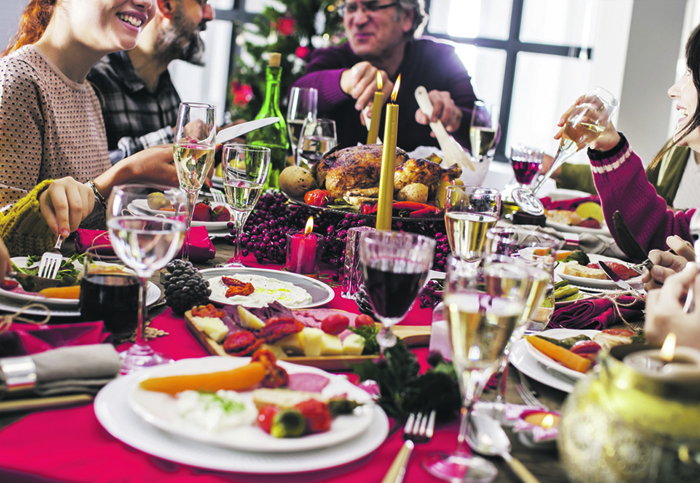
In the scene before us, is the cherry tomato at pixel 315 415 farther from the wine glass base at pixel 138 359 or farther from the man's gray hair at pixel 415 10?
the man's gray hair at pixel 415 10

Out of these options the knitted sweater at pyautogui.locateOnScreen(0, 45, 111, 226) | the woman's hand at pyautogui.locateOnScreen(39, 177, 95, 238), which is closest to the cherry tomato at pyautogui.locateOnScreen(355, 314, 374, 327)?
the woman's hand at pyautogui.locateOnScreen(39, 177, 95, 238)

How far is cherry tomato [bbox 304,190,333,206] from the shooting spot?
1.51 m

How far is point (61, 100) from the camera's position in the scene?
1941 mm

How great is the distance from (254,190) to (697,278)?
36.9 inches

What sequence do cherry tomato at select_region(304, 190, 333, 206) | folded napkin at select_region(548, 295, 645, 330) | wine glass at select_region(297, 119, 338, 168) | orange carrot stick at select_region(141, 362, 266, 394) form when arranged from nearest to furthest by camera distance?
orange carrot stick at select_region(141, 362, 266, 394) < folded napkin at select_region(548, 295, 645, 330) < cherry tomato at select_region(304, 190, 333, 206) < wine glass at select_region(297, 119, 338, 168)

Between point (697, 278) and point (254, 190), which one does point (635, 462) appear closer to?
point (697, 278)

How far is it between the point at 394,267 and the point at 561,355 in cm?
29

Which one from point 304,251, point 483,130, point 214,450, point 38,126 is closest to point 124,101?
point 38,126

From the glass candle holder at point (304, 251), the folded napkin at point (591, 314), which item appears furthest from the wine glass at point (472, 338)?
the glass candle holder at point (304, 251)

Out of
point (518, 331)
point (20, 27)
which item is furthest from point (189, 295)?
point (20, 27)

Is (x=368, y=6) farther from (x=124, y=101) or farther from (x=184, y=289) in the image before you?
(x=184, y=289)

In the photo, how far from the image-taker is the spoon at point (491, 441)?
1.97 ft

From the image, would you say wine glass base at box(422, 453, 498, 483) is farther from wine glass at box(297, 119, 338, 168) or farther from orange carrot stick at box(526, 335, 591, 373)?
wine glass at box(297, 119, 338, 168)

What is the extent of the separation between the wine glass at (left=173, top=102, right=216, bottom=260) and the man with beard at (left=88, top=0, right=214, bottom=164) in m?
1.51
